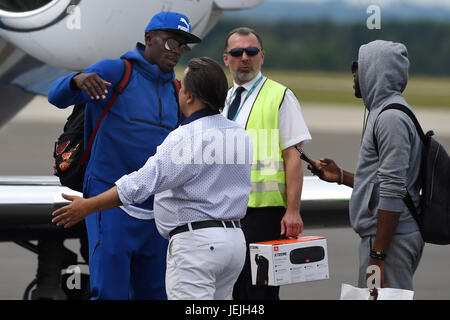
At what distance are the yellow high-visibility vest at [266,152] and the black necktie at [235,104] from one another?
108mm

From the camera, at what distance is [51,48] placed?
4410 millimetres

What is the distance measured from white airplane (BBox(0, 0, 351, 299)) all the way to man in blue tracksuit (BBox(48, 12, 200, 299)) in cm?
96

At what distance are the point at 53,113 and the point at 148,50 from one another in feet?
68.5

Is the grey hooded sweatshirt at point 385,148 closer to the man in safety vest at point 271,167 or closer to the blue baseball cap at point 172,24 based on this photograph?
the man in safety vest at point 271,167

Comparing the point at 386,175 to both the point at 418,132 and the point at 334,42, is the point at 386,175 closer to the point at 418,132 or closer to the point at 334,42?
the point at 418,132

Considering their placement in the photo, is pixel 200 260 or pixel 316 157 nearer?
pixel 200 260

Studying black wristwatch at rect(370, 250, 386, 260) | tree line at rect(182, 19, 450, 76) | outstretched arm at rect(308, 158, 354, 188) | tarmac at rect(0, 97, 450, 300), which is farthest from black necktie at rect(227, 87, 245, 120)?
tree line at rect(182, 19, 450, 76)

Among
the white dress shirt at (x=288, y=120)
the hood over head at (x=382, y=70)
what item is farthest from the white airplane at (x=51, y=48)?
the hood over head at (x=382, y=70)

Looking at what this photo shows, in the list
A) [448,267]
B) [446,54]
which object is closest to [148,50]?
[448,267]

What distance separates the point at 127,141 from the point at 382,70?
38.3 inches

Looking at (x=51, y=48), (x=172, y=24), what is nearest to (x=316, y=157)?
(x=51, y=48)

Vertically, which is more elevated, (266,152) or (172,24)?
(172,24)

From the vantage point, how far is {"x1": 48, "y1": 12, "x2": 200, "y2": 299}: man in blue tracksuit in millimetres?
3385

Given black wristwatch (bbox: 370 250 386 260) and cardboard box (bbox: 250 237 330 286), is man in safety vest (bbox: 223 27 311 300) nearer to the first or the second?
cardboard box (bbox: 250 237 330 286)
